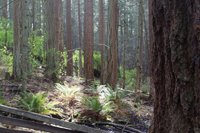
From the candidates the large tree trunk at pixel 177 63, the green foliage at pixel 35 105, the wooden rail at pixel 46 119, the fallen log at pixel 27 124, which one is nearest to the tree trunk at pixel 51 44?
the green foliage at pixel 35 105

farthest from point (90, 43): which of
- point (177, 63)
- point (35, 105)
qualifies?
point (177, 63)

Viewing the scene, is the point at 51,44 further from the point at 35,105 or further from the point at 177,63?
the point at 177,63

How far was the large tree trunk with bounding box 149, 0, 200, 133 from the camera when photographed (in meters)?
1.49

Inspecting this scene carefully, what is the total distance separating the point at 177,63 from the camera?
5.25 feet

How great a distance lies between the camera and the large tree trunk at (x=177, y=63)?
1.49 metres

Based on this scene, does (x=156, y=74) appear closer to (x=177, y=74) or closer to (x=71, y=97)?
(x=177, y=74)

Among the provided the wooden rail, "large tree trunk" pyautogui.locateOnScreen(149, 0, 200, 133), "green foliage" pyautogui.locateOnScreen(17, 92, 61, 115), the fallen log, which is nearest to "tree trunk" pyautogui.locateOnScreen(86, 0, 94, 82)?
"green foliage" pyautogui.locateOnScreen(17, 92, 61, 115)

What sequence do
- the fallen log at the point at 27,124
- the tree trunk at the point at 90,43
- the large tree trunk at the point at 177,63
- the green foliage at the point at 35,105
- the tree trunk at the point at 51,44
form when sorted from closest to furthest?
the large tree trunk at the point at 177,63 → the fallen log at the point at 27,124 → the green foliage at the point at 35,105 → the tree trunk at the point at 51,44 → the tree trunk at the point at 90,43

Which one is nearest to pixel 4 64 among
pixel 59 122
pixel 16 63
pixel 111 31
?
pixel 16 63

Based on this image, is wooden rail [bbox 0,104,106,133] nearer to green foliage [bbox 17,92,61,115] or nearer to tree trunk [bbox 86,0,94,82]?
green foliage [bbox 17,92,61,115]

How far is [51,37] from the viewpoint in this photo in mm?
9547

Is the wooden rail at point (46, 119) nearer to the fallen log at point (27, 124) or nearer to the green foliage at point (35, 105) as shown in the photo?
the fallen log at point (27, 124)

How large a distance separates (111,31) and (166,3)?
7.51 metres

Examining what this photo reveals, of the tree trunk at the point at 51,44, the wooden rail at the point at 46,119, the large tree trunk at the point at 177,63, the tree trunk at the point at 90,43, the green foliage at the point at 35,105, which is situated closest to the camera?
the large tree trunk at the point at 177,63
